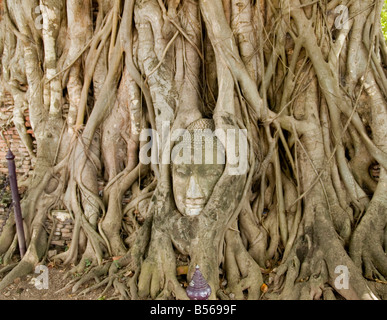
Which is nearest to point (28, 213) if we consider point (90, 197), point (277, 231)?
point (90, 197)

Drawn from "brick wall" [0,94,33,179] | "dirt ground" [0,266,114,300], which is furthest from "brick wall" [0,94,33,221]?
"dirt ground" [0,266,114,300]

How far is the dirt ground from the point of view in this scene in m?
2.69

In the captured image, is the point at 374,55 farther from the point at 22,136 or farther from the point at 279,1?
the point at 22,136

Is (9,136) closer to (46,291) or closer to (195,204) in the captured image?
(46,291)

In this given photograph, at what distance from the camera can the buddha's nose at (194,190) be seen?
106 inches

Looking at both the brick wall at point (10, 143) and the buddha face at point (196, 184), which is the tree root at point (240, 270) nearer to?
the buddha face at point (196, 184)

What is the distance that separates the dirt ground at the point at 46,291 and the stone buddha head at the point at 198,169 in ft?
3.57

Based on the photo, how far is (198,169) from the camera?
8.94 ft

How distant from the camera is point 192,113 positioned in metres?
2.94

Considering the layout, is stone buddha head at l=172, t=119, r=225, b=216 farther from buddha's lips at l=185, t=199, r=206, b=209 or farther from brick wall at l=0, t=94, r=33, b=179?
brick wall at l=0, t=94, r=33, b=179

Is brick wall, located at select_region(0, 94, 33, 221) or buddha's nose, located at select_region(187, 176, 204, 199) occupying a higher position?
brick wall, located at select_region(0, 94, 33, 221)

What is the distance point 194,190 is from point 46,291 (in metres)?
1.74

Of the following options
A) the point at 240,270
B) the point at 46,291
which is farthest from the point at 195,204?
the point at 46,291

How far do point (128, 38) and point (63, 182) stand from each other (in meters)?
1.82
